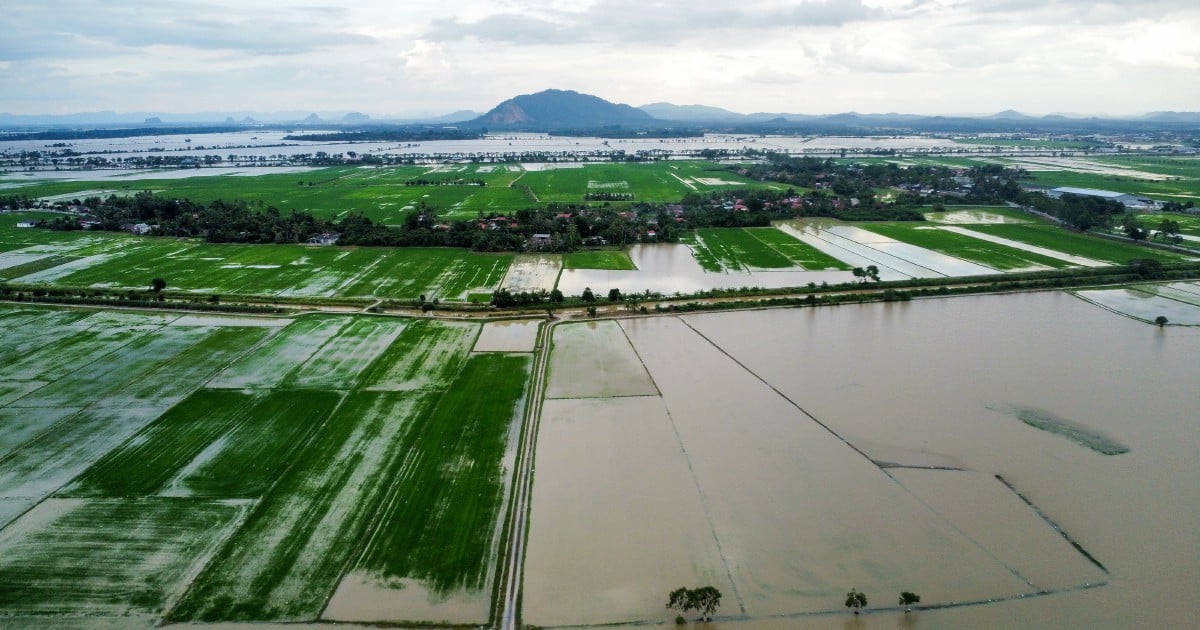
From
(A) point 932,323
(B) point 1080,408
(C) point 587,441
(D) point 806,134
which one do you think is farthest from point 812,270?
(D) point 806,134

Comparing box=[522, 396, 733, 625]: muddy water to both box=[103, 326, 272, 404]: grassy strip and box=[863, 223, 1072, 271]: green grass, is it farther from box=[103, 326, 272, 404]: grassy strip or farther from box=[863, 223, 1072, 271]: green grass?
box=[863, 223, 1072, 271]: green grass

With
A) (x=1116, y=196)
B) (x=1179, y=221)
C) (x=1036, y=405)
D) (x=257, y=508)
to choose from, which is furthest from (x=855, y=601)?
(x=1116, y=196)

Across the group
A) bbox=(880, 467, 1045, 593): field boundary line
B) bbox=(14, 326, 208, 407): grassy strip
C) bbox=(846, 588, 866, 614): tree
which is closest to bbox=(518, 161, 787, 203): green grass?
bbox=(14, 326, 208, 407): grassy strip

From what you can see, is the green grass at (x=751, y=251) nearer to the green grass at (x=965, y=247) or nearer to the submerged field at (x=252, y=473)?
the green grass at (x=965, y=247)

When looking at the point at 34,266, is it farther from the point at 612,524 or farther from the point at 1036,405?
the point at 1036,405

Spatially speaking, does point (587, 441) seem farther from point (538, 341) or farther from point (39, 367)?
point (39, 367)

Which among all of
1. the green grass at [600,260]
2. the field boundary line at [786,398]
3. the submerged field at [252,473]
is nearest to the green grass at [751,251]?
the green grass at [600,260]
